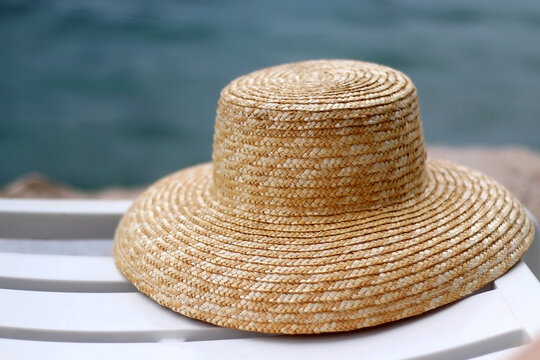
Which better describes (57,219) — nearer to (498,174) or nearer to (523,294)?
(523,294)

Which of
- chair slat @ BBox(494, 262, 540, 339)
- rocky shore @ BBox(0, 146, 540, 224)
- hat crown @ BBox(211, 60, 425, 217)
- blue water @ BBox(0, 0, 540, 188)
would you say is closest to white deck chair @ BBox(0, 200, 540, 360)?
chair slat @ BBox(494, 262, 540, 339)

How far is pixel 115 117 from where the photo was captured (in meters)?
2.78

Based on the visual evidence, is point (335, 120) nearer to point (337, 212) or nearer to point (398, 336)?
point (337, 212)

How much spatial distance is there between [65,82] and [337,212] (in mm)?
2292

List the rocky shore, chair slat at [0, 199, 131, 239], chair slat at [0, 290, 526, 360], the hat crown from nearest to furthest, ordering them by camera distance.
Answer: chair slat at [0, 290, 526, 360] < the hat crown < chair slat at [0, 199, 131, 239] < the rocky shore

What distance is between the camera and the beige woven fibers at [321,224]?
73cm

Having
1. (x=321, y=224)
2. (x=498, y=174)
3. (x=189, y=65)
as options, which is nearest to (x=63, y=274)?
(x=321, y=224)

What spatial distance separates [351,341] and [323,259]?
0.34 feet

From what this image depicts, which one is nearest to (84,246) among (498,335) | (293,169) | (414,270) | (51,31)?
(293,169)

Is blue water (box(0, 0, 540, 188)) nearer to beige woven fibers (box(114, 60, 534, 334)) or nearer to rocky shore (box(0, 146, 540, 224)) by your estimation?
rocky shore (box(0, 146, 540, 224))

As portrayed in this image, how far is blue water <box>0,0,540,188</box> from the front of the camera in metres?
2.76

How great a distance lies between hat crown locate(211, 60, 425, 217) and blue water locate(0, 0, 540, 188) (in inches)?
76.9

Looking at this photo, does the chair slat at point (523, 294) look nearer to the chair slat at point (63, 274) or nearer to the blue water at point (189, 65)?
the chair slat at point (63, 274)

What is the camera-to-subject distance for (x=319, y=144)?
80 centimetres
